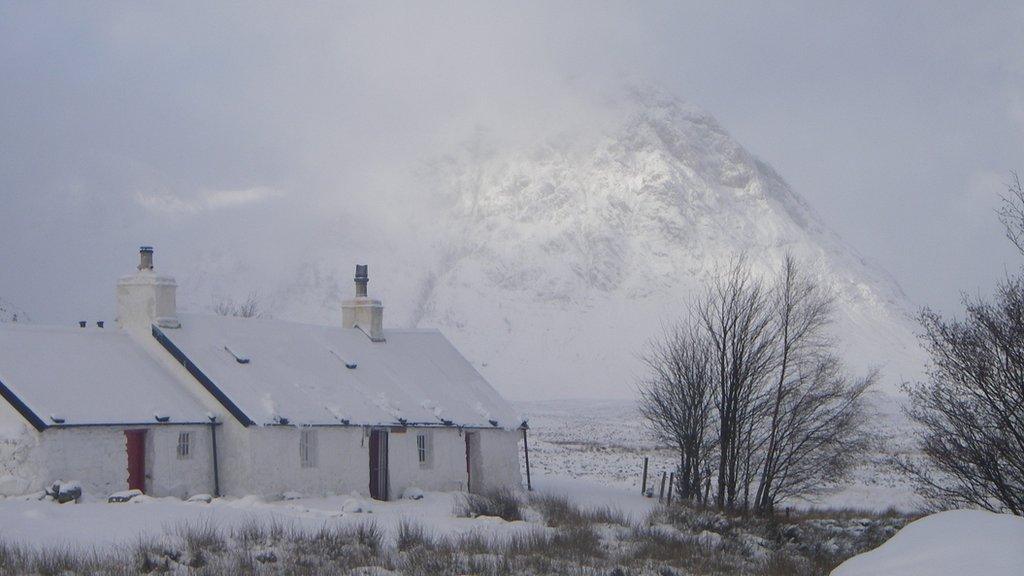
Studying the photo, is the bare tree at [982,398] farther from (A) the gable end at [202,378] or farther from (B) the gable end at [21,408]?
(B) the gable end at [21,408]

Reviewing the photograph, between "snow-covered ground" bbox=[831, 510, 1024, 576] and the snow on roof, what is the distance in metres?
20.0

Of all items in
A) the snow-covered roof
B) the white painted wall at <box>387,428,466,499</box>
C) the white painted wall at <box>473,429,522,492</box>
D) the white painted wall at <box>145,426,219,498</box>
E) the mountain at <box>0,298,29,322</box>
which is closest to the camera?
the white painted wall at <box>145,426,219,498</box>

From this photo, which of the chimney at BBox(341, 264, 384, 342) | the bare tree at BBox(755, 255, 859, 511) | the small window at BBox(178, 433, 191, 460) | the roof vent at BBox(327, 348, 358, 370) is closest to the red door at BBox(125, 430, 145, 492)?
the small window at BBox(178, 433, 191, 460)

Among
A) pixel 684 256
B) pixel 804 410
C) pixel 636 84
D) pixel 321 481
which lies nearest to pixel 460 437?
pixel 321 481

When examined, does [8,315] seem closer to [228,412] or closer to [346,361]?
[346,361]

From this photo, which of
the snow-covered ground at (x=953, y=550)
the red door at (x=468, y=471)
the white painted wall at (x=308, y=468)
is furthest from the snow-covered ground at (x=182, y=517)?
the snow-covered ground at (x=953, y=550)

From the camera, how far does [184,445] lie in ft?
98.9

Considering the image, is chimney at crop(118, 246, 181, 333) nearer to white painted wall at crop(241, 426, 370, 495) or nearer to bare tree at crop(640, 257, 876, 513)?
white painted wall at crop(241, 426, 370, 495)

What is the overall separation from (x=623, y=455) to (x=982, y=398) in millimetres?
41208

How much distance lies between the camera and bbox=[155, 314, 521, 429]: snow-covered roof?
31.6 m

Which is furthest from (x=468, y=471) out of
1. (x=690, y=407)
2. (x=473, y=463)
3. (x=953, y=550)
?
(x=953, y=550)

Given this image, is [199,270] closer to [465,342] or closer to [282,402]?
[465,342]

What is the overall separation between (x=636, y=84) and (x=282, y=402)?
533 feet

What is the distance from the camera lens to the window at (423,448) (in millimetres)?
35000
